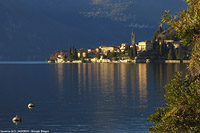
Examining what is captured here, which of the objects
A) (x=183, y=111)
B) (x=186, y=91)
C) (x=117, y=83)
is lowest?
(x=117, y=83)

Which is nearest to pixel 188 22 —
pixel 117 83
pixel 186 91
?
pixel 186 91

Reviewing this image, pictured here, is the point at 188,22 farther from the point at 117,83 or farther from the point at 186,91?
the point at 117,83

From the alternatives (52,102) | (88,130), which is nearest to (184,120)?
(88,130)

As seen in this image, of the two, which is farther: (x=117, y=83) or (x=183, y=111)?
(x=117, y=83)

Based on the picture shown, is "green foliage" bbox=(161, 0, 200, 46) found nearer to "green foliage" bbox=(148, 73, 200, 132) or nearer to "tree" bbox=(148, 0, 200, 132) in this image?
"tree" bbox=(148, 0, 200, 132)

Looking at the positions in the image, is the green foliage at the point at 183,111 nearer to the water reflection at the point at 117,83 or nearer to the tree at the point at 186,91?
the tree at the point at 186,91

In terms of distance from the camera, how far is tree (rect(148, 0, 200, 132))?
1530 centimetres

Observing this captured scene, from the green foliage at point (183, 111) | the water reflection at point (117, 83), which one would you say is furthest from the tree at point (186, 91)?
the water reflection at point (117, 83)

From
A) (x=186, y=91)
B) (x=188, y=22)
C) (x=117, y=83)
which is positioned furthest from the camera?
(x=117, y=83)

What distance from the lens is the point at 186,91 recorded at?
1680cm

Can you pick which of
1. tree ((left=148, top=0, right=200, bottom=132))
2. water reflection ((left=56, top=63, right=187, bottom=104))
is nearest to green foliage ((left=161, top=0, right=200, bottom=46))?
tree ((left=148, top=0, right=200, bottom=132))

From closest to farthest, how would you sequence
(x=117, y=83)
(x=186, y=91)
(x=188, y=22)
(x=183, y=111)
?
1. (x=188, y=22)
2. (x=183, y=111)
3. (x=186, y=91)
4. (x=117, y=83)

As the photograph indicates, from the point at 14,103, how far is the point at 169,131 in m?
37.0

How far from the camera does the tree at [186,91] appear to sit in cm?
1530
